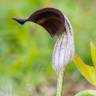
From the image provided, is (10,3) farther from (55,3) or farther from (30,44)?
(30,44)

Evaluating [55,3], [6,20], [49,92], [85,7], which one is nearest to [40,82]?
[49,92]

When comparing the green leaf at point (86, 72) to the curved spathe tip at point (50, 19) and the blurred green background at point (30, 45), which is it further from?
the blurred green background at point (30, 45)

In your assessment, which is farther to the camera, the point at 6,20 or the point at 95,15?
the point at 95,15

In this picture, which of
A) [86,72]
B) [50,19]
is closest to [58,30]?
[50,19]

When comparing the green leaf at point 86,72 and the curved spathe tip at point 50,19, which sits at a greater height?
the curved spathe tip at point 50,19

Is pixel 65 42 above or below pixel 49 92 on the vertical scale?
above

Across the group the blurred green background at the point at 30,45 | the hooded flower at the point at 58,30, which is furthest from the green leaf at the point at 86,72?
the blurred green background at the point at 30,45

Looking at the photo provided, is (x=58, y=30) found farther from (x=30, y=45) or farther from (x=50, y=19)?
(x=30, y=45)
